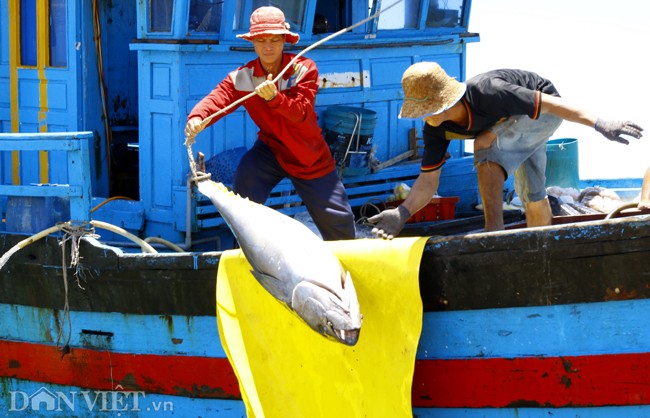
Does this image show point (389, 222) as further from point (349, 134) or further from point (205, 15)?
point (205, 15)

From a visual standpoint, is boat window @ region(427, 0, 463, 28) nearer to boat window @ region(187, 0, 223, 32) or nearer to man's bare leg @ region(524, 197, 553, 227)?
boat window @ region(187, 0, 223, 32)

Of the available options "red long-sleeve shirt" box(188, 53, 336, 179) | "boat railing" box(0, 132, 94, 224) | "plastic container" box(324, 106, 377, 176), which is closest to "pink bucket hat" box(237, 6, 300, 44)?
"red long-sleeve shirt" box(188, 53, 336, 179)

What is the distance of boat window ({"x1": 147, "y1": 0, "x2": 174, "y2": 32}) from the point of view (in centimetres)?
659

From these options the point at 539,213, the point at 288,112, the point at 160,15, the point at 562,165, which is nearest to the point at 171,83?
the point at 160,15

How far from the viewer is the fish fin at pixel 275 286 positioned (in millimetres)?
5016

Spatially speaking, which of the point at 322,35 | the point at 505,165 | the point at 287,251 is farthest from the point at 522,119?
the point at 322,35

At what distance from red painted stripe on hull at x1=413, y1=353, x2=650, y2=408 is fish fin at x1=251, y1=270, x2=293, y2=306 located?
851 millimetres

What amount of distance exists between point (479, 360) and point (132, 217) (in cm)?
264

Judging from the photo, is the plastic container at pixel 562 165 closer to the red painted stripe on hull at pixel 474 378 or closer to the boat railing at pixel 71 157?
the red painted stripe on hull at pixel 474 378

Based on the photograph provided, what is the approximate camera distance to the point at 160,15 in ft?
21.7

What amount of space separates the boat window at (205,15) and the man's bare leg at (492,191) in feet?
6.43

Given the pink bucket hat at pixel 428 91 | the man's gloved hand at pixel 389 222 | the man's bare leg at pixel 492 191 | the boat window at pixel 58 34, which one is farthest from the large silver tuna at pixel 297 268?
the boat window at pixel 58 34

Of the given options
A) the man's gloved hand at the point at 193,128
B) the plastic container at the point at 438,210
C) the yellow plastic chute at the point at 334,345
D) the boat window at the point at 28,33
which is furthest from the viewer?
the plastic container at the point at 438,210
